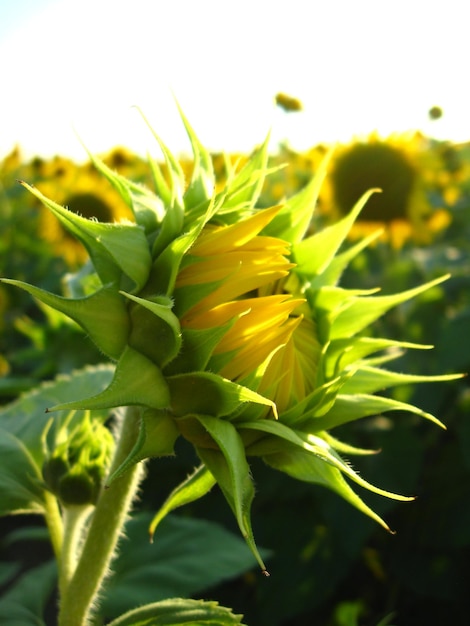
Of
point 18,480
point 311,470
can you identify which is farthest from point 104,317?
point 18,480

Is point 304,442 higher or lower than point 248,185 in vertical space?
lower

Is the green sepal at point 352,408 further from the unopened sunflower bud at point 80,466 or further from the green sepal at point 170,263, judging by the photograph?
the unopened sunflower bud at point 80,466

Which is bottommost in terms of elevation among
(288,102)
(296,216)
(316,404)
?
(288,102)

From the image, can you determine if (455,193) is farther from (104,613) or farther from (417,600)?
(104,613)

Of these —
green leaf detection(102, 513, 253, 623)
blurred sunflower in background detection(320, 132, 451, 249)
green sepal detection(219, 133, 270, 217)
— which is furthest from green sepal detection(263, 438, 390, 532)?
blurred sunflower in background detection(320, 132, 451, 249)

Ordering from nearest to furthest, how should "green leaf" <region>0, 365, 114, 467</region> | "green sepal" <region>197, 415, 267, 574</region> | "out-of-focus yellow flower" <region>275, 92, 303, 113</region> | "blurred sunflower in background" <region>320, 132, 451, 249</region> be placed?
1. "green sepal" <region>197, 415, 267, 574</region>
2. "green leaf" <region>0, 365, 114, 467</region>
3. "blurred sunflower in background" <region>320, 132, 451, 249</region>
4. "out-of-focus yellow flower" <region>275, 92, 303, 113</region>

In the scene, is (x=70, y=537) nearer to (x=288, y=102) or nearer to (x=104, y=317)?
(x=104, y=317)

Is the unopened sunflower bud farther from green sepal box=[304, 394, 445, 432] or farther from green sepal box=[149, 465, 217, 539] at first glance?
green sepal box=[304, 394, 445, 432]
